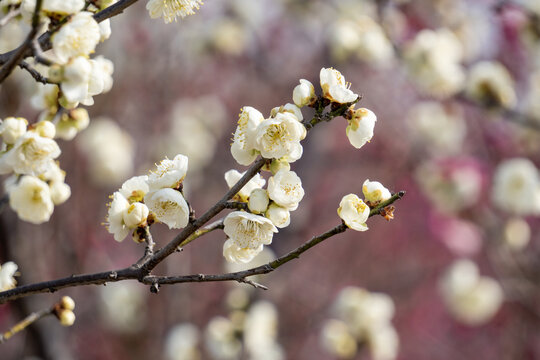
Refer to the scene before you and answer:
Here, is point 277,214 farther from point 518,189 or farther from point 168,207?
point 518,189

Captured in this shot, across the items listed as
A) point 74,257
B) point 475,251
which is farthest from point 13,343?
point 475,251

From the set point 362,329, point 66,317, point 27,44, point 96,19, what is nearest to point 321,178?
point 362,329

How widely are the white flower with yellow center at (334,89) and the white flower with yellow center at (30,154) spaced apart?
23.9 inches

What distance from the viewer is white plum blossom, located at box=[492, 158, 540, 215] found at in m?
3.54

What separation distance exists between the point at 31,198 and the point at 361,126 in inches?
31.7

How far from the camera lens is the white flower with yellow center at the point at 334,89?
1.11 meters

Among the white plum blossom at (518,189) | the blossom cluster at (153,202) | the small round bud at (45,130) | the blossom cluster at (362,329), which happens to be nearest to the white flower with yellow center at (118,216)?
the blossom cluster at (153,202)

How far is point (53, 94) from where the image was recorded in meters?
1.42

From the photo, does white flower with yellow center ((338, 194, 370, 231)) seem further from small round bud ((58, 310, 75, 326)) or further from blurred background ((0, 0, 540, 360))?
blurred background ((0, 0, 540, 360))

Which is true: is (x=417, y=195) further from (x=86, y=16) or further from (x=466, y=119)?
(x=86, y=16)

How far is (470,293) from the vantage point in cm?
404

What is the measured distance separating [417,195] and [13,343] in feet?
14.3

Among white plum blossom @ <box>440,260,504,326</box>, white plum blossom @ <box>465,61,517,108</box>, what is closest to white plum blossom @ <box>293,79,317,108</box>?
white plum blossom @ <box>465,61,517,108</box>

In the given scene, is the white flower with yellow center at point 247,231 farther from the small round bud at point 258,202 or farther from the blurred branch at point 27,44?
the blurred branch at point 27,44
